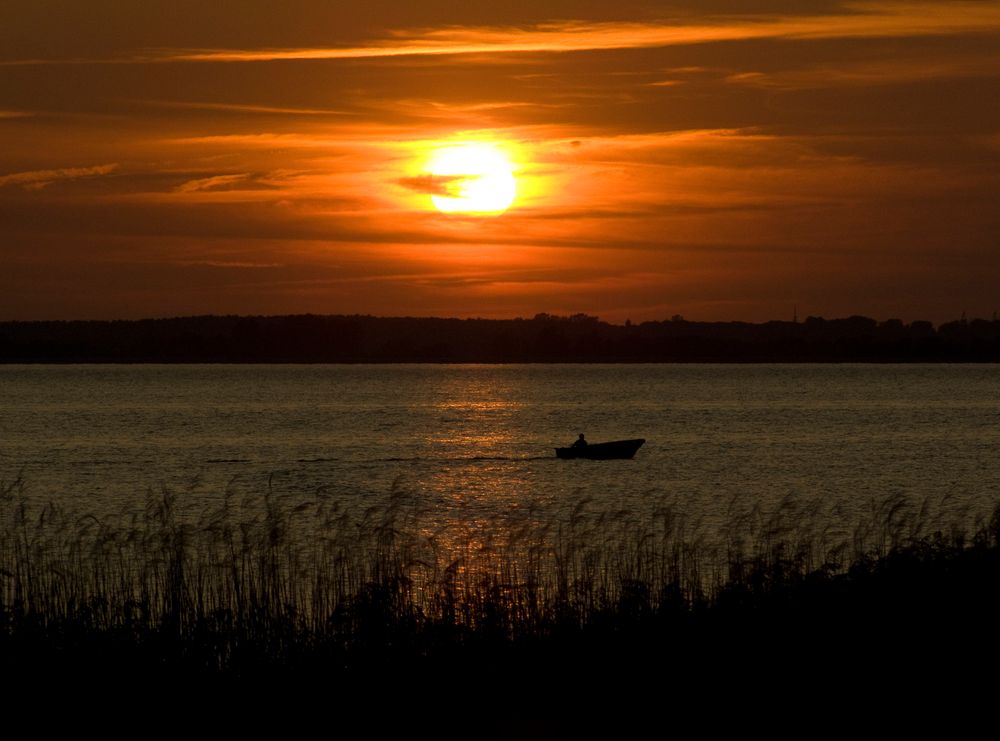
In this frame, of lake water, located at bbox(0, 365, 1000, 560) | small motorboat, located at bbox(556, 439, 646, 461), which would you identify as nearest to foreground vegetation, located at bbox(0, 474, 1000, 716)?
lake water, located at bbox(0, 365, 1000, 560)

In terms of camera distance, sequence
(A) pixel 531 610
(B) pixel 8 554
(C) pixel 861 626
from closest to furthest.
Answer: (C) pixel 861 626
(A) pixel 531 610
(B) pixel 8 554

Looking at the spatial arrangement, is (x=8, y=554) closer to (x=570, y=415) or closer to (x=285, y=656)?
(x=285, y=656)

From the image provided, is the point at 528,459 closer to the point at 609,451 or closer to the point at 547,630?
the point at 609,451

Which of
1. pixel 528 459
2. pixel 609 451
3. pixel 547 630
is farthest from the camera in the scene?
pixel 528 459

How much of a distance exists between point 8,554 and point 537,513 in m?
23.6

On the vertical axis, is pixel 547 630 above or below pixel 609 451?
above

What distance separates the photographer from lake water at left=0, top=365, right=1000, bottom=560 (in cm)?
4938

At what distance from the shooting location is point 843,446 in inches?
3438

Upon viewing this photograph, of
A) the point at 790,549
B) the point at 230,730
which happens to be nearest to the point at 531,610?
the point at 230,730

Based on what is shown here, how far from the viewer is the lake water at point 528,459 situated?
4938 centimetres

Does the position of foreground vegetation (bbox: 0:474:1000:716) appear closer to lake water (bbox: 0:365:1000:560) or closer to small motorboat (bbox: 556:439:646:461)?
lake water (bbox: 0:365:1000:560)

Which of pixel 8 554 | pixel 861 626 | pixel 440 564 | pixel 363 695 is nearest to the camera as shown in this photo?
pixel 363 695

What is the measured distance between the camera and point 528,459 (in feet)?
263

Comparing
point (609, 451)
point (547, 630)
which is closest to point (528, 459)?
point (609, 451)
